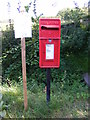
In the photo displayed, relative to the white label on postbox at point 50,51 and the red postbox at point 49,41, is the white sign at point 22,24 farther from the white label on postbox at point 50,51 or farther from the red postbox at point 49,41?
the white label on postbox at point 50,51

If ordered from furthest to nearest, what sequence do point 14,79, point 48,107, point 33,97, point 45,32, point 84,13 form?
point 84,13 < point 14,79 < point 33,97 < point 48,107 < point 45,32

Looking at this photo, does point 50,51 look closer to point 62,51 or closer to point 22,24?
point 22,24

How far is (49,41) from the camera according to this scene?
9.02 feet

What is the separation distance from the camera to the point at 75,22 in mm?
4496

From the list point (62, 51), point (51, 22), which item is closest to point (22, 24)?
point (51, 22)

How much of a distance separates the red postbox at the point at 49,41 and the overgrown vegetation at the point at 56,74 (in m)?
0.77

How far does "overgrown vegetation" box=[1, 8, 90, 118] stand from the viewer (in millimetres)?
2902

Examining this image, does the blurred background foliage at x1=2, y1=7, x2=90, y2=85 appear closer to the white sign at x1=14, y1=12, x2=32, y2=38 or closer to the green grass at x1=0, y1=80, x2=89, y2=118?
the green grass at x1=0, y1=80, x2=89, y2=118

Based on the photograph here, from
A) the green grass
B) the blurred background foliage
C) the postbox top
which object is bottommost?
the green grass

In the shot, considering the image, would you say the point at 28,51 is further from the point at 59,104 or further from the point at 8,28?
the point at 59,104

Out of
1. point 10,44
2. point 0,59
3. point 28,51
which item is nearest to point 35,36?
point 28,51

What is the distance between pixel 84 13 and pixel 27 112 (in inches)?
122

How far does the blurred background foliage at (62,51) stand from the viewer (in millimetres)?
4004

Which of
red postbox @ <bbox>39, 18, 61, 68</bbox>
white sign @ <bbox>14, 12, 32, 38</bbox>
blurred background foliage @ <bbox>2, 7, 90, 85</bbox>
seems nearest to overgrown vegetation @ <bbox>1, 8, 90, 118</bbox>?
blurred background foliage @ <bbox>2, 7, 90, 85</bbox>
